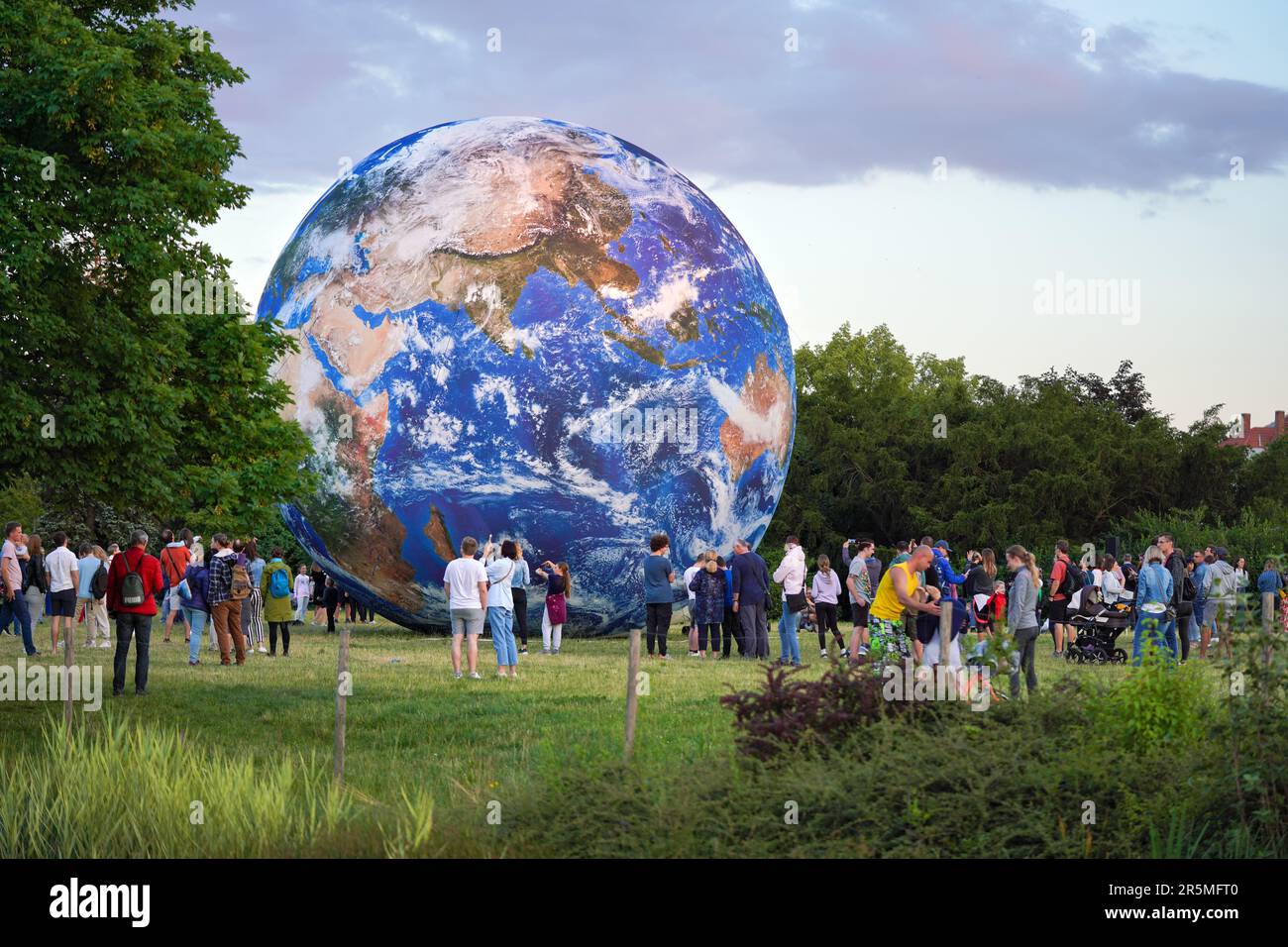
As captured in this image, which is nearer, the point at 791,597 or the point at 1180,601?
the point at 791,597

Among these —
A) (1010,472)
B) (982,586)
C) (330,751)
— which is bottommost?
(330,751)

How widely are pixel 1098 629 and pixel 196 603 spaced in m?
13.1

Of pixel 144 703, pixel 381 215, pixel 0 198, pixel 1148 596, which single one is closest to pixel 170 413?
pixel 0 198

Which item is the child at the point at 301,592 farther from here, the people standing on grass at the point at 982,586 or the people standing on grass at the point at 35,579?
the people standing on grass at the point at 982,586

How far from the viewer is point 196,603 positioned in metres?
21.1

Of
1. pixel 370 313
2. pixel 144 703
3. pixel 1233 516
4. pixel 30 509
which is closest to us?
pixel 144 703

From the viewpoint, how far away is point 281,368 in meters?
23.5

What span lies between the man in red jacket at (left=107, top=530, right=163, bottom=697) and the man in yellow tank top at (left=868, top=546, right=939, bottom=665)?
7.77 meters

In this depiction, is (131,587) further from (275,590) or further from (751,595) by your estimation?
(751,595)

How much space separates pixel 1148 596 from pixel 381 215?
41.1ft

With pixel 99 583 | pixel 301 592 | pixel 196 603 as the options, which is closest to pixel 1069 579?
pixel 196 603

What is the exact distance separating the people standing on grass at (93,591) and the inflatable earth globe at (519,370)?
3.23 metres
